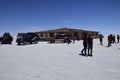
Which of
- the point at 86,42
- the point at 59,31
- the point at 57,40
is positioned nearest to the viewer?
the point at 86,42

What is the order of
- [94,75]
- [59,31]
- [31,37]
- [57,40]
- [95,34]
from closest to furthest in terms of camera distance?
[94,75], [31,37], [57,40], [59,31], [95,34]

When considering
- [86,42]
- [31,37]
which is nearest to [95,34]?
[31,37]

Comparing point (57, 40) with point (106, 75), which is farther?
point (57, 40)

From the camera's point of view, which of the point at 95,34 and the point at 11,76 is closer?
the point at 11,76

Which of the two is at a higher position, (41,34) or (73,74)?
(41,34)

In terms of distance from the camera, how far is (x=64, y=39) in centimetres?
3206

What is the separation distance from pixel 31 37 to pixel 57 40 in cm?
510

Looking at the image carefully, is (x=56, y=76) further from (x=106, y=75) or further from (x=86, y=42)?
(x=86, y=42)

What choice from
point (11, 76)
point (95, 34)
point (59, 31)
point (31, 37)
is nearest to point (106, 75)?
point (11, 76)

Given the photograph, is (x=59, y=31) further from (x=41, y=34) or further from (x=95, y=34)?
(x=95, y=34)

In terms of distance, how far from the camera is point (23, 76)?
23.1 feet

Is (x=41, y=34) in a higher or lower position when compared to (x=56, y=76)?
higher

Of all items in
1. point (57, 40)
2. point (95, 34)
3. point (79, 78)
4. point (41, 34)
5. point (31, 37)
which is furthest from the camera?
point (95, 34)

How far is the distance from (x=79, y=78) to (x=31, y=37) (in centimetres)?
2437
